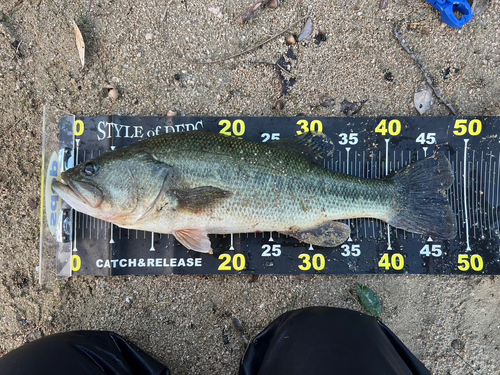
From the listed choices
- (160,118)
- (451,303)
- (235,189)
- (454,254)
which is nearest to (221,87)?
(160,118)

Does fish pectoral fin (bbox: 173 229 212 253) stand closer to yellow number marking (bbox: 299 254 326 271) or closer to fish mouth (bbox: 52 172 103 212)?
fish mouth (bbox: 52 172 103 212)

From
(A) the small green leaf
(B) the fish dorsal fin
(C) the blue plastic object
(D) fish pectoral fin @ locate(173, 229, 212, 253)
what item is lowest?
(A) the small green leaf

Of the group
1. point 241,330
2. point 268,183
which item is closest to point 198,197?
point 268,183

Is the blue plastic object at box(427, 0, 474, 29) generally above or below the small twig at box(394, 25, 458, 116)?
above

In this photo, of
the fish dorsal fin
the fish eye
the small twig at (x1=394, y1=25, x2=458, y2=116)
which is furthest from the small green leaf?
the fish eye

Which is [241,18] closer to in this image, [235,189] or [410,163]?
[235,189]

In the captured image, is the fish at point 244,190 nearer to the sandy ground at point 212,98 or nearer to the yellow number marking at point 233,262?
the yellow number marking at point 233,262

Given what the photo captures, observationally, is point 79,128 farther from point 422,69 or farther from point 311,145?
point 422,69
